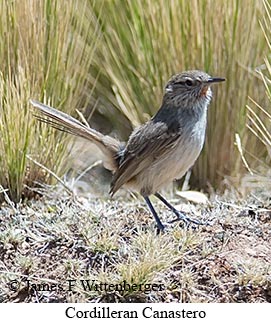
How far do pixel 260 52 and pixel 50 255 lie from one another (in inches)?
89.9

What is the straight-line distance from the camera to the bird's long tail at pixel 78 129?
456 cm

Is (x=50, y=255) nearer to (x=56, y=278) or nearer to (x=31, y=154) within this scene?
(x=56, y=278)

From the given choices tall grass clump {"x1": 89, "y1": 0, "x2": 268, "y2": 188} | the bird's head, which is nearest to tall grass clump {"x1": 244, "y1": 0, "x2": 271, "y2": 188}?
tall grass clump {"x1": 89, "y1": 0, "x2": 268, "y2": 188}

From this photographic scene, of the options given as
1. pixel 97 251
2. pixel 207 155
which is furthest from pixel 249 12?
pixel 97 251

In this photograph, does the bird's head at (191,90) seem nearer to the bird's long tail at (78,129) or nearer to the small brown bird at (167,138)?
the small brown bird at (167,138)

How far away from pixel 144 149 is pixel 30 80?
35.7 inches

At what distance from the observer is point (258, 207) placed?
184 inches

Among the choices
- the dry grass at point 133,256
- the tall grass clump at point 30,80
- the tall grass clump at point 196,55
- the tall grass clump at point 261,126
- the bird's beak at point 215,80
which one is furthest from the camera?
the tall grass clump at point 196,55

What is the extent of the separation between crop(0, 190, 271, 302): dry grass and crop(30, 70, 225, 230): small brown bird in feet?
0.73

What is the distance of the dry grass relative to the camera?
374 cm

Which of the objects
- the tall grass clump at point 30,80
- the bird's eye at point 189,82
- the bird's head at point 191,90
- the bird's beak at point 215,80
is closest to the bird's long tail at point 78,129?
the tall grass clump at point 30,80

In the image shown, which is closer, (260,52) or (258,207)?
(258,207)

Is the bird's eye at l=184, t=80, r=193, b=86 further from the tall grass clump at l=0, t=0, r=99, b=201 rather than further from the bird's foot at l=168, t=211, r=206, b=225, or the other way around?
the tall grass clump at l=0, t=0, r=99, b=201

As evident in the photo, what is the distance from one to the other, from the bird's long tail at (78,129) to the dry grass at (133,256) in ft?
1.08
